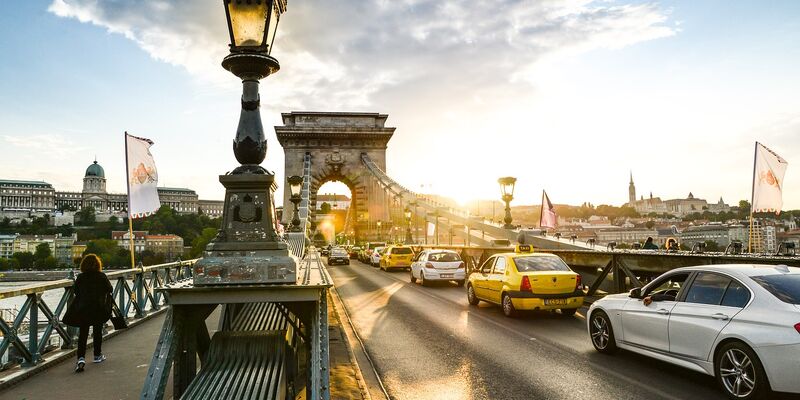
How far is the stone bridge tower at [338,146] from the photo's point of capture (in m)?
59.8

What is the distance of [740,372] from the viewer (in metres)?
5.56

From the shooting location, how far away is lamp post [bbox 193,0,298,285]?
14.0ft

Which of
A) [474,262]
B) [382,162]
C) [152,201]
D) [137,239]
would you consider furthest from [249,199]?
[137,239]

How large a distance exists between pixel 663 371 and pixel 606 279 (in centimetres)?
699

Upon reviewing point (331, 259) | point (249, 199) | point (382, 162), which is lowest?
point (331, 259)

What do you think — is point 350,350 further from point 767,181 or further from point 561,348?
point 767,181

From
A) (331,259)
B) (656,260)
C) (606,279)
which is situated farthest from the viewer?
(331,259)

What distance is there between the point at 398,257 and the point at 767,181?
17680 mm

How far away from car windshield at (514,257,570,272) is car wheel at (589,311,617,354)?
3292mm

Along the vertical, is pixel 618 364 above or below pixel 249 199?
below

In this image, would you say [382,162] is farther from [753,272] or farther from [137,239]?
[137,239]

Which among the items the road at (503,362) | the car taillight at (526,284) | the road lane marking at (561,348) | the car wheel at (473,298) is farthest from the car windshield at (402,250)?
the car taillight at (526,284)

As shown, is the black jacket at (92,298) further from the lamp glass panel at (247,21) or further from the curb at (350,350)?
the lamp glass panel at (247,21)

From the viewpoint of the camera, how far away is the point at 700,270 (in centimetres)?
660
